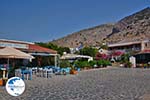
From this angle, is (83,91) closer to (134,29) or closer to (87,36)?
(134,29)

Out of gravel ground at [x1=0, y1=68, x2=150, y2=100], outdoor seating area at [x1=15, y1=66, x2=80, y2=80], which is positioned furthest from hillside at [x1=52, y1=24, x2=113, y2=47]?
gravel ground at [x1=0, y1=68, x2=150, y2=100]

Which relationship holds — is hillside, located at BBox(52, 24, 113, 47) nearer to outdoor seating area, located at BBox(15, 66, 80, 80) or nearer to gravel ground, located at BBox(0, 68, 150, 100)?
outdoor seating area, located at BBox(15, 66, 80, 80)

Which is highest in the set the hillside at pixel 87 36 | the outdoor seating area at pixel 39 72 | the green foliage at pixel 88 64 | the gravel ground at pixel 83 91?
the hillside at pixel 87 36

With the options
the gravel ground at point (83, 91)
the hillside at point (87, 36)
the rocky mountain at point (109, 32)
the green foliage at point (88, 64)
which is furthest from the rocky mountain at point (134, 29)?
the gravel ground at point (83, 91)

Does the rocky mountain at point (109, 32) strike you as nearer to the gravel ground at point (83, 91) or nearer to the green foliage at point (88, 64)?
the green foliage at point (88, 64)

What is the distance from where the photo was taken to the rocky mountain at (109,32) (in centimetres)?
10743

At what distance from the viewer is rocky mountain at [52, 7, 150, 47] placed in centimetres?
10743

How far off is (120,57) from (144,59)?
18.7 feet

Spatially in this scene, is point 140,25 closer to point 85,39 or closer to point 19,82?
point 85,39

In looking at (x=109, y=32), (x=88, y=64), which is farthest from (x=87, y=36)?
(x=88, y=64)

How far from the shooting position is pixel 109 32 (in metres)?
133

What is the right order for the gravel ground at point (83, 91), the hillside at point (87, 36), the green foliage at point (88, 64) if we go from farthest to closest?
the hillside at point (87, 36) < the green foliage at point (88, 64) < the gravel ground at point (83, 91)

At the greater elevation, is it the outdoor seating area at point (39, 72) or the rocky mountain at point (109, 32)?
the rocky mountain at point (109, 32)

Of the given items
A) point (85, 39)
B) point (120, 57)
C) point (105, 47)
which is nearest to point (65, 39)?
point (85, 39)
